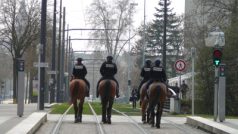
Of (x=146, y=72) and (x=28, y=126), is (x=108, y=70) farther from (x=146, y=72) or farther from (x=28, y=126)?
(x=28, y=126)

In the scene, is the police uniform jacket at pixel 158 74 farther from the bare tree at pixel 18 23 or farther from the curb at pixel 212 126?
the bare tree at pixel 18 23

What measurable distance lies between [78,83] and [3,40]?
145 feet

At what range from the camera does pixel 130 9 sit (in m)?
82.6

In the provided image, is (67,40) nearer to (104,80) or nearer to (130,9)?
(130,9)

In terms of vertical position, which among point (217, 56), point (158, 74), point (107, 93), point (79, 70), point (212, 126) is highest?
point (217, 56)

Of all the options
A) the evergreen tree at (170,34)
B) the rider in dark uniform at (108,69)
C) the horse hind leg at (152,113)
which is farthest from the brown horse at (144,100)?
the evergreen tree at (170,34)

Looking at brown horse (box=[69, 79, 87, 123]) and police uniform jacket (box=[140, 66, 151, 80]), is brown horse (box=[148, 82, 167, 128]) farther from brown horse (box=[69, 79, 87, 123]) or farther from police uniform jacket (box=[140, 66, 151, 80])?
brown horse (box=[69, 79, 87, 123])

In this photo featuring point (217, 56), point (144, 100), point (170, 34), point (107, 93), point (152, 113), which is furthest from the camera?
point (170, 34)

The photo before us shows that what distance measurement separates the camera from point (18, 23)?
67.4 meters

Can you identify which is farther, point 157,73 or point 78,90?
point 78,90

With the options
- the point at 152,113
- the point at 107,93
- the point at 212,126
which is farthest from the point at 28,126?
the point at 212,126

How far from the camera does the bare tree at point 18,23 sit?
215 feet

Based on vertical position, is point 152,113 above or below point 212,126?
above

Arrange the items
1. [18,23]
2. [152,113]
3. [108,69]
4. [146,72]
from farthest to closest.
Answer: [18,23] < [146,72] < [108,69] < [152,113]
